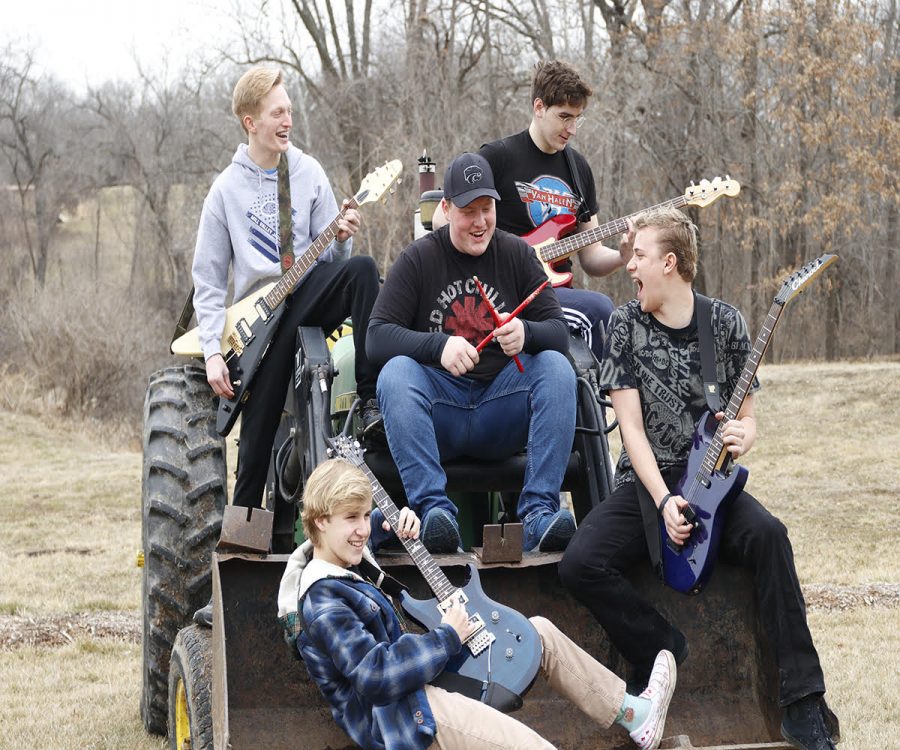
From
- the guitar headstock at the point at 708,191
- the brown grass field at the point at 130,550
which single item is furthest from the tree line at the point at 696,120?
the guitar headstock at the point at 708,191

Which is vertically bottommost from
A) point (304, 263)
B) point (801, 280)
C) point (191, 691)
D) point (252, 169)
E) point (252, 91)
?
point (191, 691)

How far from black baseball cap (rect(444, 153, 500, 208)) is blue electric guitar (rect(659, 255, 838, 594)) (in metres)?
1.17

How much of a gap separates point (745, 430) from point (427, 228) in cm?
236

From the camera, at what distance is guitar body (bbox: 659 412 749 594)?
4148 millimetres

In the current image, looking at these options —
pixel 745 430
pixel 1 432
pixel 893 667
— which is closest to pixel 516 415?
pixel 745 430

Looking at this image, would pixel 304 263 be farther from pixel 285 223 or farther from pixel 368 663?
pixel 368 663

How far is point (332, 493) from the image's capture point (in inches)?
141

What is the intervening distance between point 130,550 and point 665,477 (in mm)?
7644

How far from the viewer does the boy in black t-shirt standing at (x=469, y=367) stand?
4.58 meters

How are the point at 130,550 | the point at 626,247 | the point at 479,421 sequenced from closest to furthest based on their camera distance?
the point at 479,421
the point at 626,247
the point at 130,550

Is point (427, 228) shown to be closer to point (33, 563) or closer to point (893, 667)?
point (893, 667)

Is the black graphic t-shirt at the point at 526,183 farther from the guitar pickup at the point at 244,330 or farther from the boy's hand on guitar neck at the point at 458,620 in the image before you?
the boy's hand on guitar neck at the point at 458,620

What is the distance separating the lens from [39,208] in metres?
37.7

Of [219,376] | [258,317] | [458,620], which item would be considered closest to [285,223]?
[258,317]
